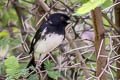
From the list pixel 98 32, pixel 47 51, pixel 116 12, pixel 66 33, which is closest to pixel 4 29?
pixel 47 51

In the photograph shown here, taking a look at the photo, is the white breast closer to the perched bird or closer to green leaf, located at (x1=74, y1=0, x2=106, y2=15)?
the perched bird

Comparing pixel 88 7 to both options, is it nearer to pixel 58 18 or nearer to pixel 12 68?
pixel 12 68

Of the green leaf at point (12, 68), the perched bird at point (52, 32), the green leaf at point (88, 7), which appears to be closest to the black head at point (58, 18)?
the perched bird at point (52, 32)

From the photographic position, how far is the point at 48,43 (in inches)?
87.1

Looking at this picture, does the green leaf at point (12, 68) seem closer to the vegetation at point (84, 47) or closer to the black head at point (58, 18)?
the vegetation at point (84, 47)

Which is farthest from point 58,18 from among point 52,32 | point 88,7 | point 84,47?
point 88,7

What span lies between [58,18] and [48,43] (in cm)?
19

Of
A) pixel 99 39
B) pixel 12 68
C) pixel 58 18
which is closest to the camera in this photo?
pixel 99 39

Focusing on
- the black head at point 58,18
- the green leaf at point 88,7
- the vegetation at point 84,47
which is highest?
the black head at point 58,18

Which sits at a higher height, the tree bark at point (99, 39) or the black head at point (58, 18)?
the black head at point (58, 18)

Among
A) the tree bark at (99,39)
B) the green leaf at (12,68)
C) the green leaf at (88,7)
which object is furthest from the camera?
the green leaf at (12,68)

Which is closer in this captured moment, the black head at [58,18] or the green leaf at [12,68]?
the green leaf at [12,68]

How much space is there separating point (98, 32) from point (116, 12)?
42cm

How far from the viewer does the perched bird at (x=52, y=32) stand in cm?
215
